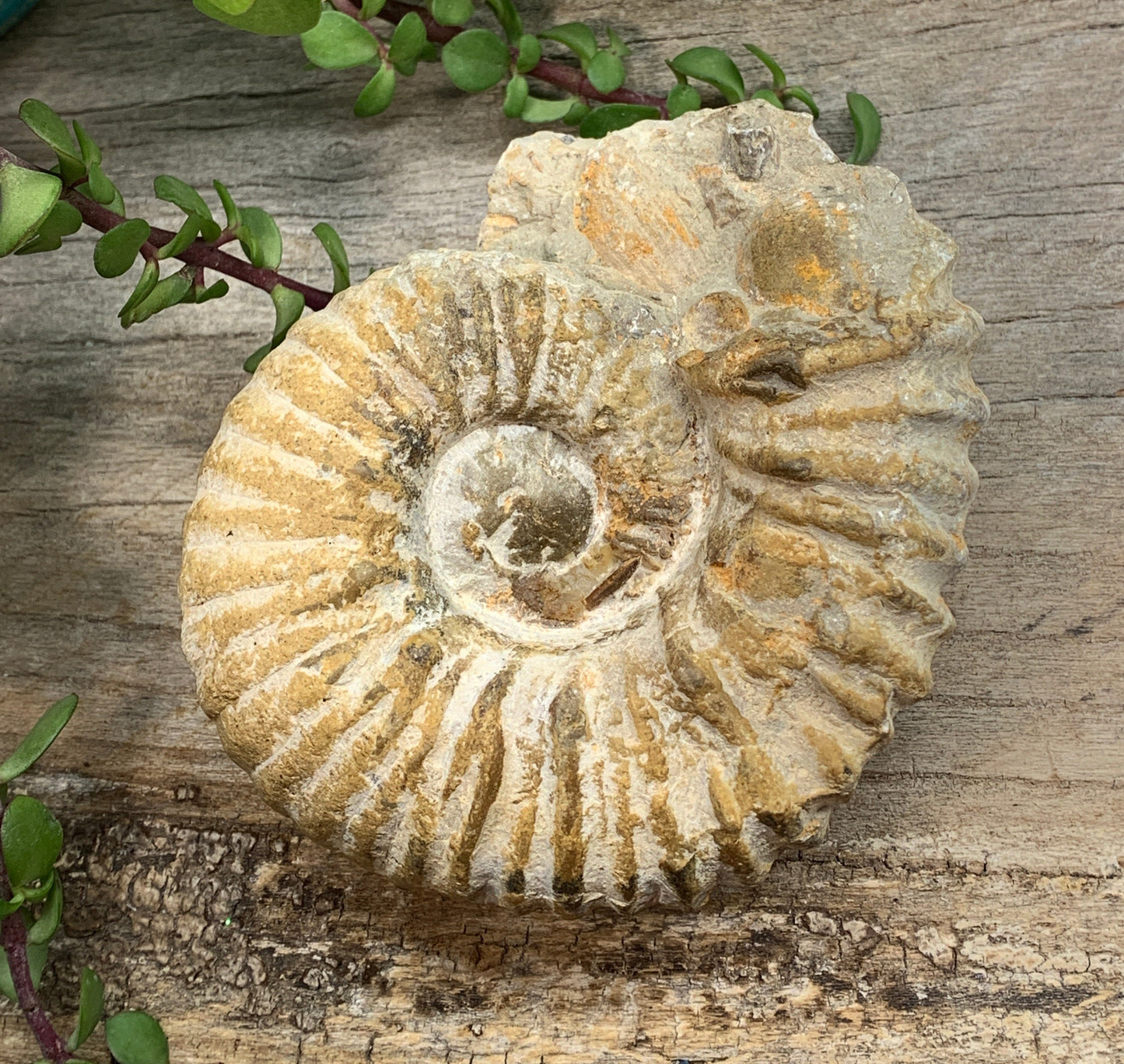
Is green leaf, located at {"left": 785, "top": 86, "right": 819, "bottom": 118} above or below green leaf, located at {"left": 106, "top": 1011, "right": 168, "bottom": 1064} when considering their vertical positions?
above

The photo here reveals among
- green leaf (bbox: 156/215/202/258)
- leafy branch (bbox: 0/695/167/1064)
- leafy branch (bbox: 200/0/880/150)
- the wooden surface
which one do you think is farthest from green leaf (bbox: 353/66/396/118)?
leafy branch (bbox: 0/695/167/1064)

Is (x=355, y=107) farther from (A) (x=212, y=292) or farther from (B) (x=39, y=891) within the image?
(B) (x=39, y=891)

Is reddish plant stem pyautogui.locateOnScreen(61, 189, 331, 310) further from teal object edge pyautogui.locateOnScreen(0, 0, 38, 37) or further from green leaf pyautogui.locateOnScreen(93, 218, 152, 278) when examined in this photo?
teal object edge pyautogui.locateOnScreen(0, 0, 38, 37)

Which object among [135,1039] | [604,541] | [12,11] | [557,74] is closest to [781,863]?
[604,541]

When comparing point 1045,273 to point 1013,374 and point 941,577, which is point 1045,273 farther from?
point 941,577

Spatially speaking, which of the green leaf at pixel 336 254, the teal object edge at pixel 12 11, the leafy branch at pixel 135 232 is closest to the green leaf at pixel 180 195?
the leafy branch at pixel 135 232

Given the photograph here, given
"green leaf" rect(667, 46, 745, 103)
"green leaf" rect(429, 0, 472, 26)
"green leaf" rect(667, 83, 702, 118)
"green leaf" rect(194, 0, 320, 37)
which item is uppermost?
"green leaf" rect(194, 0, 320, 37)
